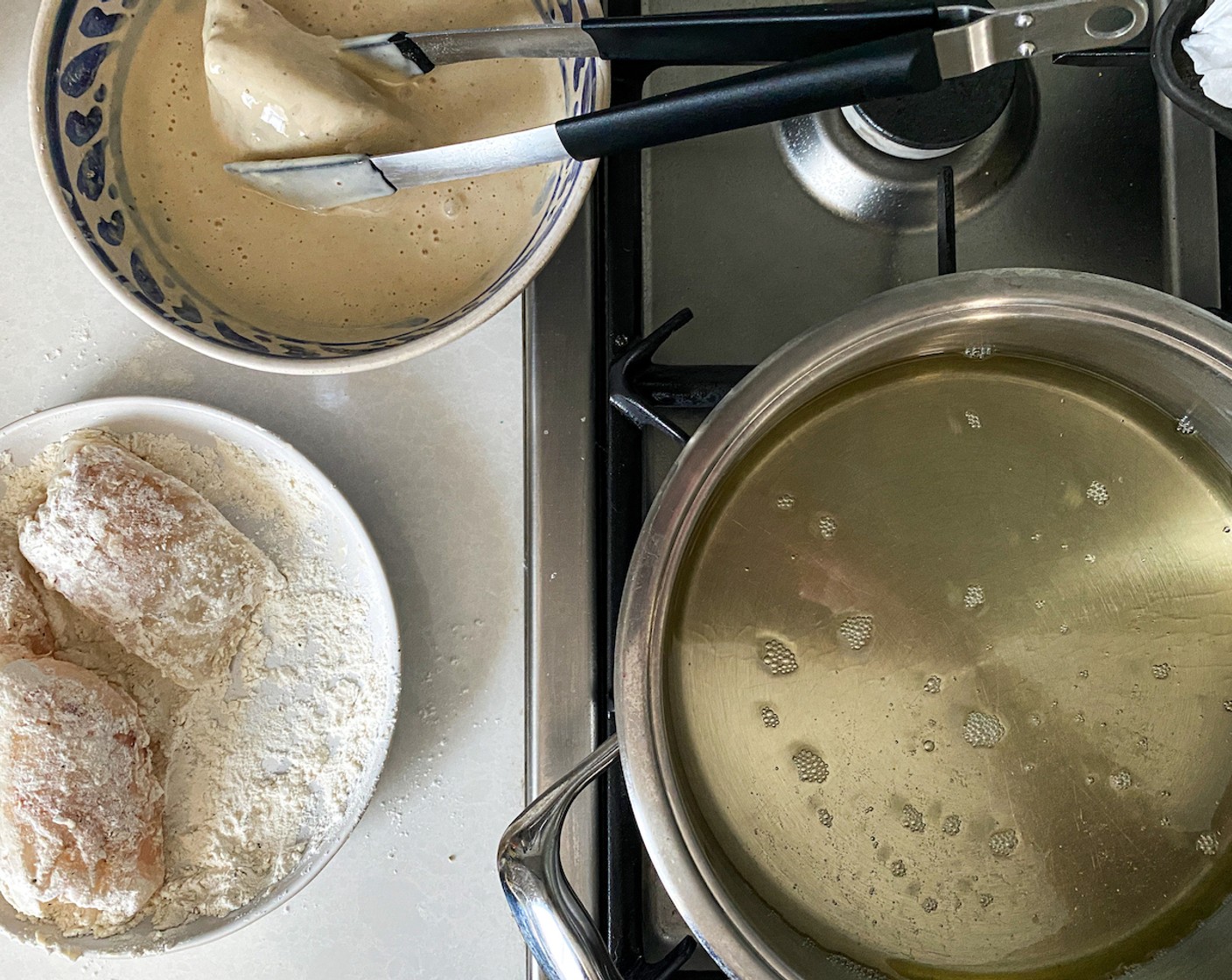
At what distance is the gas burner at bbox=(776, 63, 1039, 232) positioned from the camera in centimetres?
48

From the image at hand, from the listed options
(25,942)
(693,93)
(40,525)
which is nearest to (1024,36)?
(693,93)

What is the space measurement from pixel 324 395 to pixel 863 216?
0.34 m

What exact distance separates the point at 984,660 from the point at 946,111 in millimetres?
278

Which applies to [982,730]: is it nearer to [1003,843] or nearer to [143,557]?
[1003,843]

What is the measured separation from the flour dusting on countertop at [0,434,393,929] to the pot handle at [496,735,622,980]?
0.59ft

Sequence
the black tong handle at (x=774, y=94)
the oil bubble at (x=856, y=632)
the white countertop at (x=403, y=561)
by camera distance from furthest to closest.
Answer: the white countertop at (x=403, y=561)
the oil bubble at (x=856, y=632)
the black tong handle at (x=774, y=94)

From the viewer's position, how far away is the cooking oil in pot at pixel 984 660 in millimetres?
482

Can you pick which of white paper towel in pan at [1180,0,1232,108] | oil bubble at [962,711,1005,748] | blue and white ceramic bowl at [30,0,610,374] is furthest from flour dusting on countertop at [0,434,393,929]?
white paper towel in pan at [1180,0,1232,108]

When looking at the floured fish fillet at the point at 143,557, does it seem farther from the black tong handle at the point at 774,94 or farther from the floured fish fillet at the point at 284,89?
the black tong handle at the point at 774,94

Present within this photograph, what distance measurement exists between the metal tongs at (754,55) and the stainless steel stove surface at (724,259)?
0.10 m

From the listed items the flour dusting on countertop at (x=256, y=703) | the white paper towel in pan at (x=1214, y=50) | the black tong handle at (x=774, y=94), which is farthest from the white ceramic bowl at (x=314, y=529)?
the white paper towel in pan at (x=1214, y=50)

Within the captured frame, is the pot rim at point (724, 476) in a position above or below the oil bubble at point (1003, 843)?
above

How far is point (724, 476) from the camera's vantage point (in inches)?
16.4

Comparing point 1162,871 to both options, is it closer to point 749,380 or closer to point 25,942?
point 749,380
